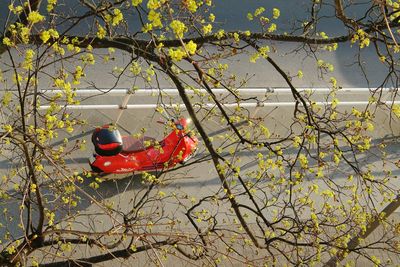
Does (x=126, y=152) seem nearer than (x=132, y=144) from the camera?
Yes

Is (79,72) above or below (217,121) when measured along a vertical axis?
below

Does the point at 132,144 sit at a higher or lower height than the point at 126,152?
higher

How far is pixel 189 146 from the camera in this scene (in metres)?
9.04

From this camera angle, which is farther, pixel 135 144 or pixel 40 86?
pixel 40 86

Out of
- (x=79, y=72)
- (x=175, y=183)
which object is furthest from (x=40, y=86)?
(x=79, y=72)

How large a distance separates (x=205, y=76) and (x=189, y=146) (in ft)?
10.8

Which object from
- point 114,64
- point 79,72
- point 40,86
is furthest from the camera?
point 114,64

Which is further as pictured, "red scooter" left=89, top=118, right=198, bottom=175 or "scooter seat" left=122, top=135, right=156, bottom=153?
"scooter seat" left=122, top=135, right=156, bottom=153

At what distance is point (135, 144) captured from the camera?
8945mm

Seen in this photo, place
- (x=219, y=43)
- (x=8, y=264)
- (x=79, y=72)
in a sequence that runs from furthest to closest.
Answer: (x=219, y=43)
(x=8, y=264)
(x=79, y=72)

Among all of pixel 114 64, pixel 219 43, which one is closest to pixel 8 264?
pixel 219 43

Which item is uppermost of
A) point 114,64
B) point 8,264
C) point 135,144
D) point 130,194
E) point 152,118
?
point 114,64

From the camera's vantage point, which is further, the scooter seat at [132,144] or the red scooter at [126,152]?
the scooter seat at [132,144]

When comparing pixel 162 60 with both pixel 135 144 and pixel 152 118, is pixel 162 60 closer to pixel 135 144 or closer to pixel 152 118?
pixel 135 144
